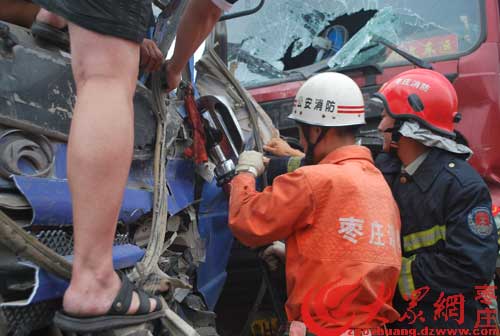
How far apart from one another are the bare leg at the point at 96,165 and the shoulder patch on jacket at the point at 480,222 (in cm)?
163

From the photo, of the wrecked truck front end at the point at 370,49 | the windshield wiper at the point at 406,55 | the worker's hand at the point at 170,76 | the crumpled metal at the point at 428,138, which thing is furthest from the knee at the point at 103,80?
the windshield wiper at the point at 406,55

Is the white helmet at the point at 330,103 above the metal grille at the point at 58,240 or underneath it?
above

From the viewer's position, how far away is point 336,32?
12.6 ft

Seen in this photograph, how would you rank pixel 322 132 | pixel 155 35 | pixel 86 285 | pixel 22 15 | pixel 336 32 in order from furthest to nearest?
pixel 336 32 < pixel 322 132 < pixel 155 35 < pixel 22 15 < pixel 86 285

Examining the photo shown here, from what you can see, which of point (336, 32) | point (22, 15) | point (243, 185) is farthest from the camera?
point (336, 32)

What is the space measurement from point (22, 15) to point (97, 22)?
0.56 metres

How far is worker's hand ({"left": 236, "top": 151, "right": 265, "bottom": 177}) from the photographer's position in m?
2.43

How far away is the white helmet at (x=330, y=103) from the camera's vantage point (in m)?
2.46

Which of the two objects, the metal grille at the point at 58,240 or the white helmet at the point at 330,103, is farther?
the white helmet at the point at 330,103

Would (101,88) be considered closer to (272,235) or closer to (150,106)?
(150,106)

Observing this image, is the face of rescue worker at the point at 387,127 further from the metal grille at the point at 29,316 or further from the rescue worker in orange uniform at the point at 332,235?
the metal grille at the point at 29,316

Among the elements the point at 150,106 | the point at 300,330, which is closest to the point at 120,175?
the point at 150,106

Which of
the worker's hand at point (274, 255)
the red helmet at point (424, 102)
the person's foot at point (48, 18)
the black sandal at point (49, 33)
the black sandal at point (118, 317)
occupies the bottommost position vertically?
the worker's hand at point (274, 255)

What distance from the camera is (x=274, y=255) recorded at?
272cm
